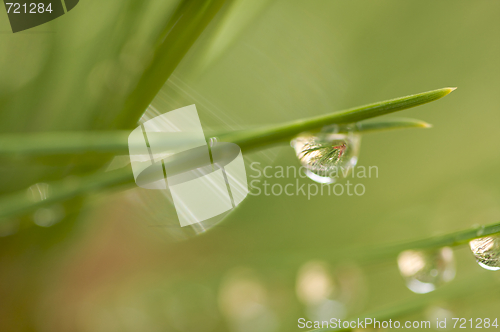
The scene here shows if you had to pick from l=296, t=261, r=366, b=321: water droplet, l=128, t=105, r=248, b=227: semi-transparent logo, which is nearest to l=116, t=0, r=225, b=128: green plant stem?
l=128, t=105, r=248, b=227: semi-transparent logo

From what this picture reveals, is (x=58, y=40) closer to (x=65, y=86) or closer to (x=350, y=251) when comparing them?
(x=65, y=86)

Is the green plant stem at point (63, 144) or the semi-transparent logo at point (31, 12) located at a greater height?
the semi-transparent logo at point (31, 12)

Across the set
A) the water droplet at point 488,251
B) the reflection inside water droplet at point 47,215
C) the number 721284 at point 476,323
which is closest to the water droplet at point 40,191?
the reflection inside water droplet at point 47,215

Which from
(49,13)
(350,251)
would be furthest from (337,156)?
(49,13)

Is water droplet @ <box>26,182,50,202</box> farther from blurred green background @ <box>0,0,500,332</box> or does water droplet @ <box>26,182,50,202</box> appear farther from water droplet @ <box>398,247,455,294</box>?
water droplet @ <box>398,247,455,294</box>

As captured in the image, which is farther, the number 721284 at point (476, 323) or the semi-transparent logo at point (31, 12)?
the number 721284 at point (476, 323)

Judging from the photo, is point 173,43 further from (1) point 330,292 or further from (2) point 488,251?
(1) point 330,292

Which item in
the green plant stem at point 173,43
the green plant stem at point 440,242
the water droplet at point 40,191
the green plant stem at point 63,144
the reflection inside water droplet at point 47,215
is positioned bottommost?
the green plant stem at point 440,242

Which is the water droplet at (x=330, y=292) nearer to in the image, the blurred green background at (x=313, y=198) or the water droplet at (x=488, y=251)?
the blurred green background at (x=313, y=198)
